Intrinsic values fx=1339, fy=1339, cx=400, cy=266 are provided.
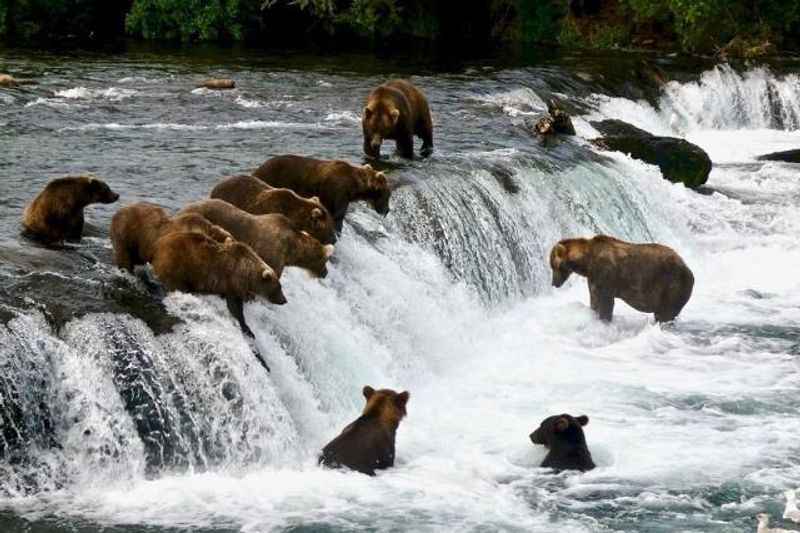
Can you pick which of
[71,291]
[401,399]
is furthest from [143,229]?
[401,399]

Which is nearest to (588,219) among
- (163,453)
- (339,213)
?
(339,213)

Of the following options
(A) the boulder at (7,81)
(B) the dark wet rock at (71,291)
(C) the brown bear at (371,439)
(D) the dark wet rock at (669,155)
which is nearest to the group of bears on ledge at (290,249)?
(C) the brown bear at (371,439)

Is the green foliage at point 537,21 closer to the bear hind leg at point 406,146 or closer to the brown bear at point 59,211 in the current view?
the bear hind leg at point 406,146

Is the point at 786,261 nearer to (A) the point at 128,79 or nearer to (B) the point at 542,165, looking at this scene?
(B) the point at 542,165

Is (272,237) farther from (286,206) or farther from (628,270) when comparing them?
(628,270)

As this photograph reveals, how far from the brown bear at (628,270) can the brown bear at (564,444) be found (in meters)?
3.71

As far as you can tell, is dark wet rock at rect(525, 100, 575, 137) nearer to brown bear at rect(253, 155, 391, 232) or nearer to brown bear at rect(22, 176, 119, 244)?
brown bear at rect(253, 155, 391, 232)

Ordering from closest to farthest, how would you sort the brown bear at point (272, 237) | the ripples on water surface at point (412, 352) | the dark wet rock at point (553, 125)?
1. the ripples on water surface at point (412, 352)
2. the brown bear at point (272, 237)
3. the dark wet rock at point (553, 125)

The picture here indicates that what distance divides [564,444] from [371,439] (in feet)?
4.60

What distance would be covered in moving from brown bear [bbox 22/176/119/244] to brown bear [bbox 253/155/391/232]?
1.75 m

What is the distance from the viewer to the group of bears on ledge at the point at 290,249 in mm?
9500

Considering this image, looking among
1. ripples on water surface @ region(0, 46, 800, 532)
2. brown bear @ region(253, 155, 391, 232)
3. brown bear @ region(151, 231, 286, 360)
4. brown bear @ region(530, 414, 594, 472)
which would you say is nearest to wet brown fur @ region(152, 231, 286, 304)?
brown bear @ region(151, 231, 286, 360)

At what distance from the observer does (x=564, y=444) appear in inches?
377

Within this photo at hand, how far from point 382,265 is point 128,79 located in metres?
13.3
